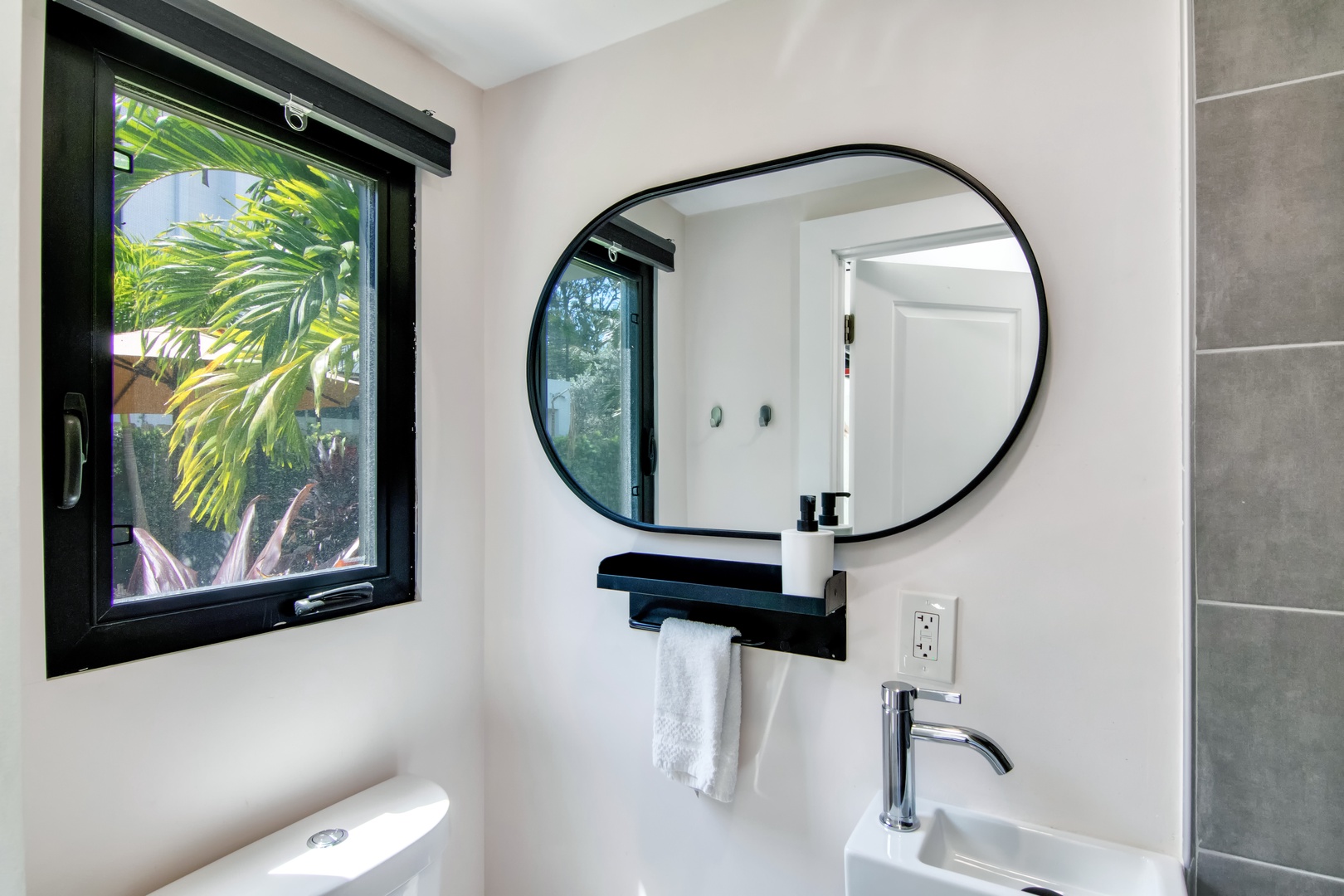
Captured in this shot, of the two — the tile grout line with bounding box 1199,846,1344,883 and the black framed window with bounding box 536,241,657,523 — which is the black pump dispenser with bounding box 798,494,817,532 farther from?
the tile grout line with bounding box 1199,846,1344,883

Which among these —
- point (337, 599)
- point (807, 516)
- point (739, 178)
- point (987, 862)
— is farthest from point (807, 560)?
point (337, 599)

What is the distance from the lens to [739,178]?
1315 mm

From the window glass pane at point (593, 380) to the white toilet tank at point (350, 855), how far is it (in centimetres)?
68

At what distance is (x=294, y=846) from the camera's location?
1.13 m

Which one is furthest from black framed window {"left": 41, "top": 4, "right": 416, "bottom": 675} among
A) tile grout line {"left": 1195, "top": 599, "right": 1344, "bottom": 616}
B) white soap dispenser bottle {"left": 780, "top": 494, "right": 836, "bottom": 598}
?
tile grout line {"left": 1195, "top": 599, "right": 1344, "bottom": 616}

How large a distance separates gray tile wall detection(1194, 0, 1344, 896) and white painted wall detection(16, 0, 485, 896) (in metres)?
1.34

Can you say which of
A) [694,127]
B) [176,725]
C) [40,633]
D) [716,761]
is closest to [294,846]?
[176,725]

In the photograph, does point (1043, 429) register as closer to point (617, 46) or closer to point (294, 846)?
point (617, 46)

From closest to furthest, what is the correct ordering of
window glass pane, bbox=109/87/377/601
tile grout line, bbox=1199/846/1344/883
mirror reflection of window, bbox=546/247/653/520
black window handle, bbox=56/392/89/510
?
tile grout line, bbox=1199/846/1344/883 → black window handle, bbox=56/392/89/510 → window glass pane, bbox=109/87/377/601 → mirror reflection of window, bbox=546/247/653/520

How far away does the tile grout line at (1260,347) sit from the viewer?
0.86 meters

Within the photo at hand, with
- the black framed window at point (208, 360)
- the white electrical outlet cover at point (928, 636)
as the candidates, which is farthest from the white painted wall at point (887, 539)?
the black framed window at point (208, 360)

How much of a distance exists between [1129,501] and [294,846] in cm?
143

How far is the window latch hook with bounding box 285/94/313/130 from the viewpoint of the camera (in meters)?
1.21

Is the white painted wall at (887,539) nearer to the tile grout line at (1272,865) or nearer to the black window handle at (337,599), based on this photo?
the tile grout line at (1272,865)
